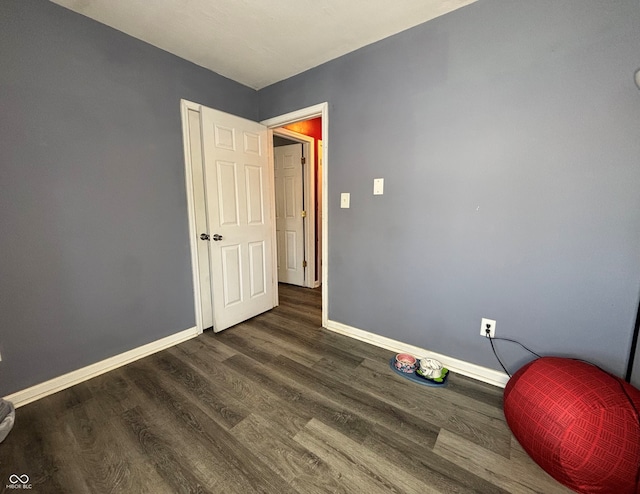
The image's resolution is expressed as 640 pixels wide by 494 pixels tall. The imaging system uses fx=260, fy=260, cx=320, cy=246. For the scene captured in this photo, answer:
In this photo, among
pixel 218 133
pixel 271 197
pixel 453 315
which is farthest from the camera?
pixel 271 197

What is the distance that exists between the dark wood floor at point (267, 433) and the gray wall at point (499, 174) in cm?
53

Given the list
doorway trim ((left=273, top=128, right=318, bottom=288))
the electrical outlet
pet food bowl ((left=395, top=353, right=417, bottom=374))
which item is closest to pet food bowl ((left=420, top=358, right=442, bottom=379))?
pet food bowl ((left=395, top=353, right=417, bottom=374))

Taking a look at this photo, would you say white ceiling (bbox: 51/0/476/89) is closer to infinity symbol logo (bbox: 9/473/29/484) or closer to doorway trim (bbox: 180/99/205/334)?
doorway trim (bbox: 180/99/205/334)

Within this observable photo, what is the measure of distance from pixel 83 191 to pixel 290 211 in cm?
232

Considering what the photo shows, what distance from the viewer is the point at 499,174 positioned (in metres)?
1.58

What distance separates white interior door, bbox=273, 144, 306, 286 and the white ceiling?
1.51 meters

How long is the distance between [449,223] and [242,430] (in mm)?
1761

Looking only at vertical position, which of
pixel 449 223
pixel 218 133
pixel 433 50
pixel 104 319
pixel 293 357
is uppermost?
pixel 433 50

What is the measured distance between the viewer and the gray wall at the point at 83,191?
148 centimetres

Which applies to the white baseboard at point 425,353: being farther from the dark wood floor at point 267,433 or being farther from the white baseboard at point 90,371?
the white baseboard at point 90,371

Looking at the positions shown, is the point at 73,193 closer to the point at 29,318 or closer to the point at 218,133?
the point at 29,318

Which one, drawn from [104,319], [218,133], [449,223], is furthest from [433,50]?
[104,319]

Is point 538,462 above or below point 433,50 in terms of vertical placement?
below

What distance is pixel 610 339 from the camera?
1381mm
